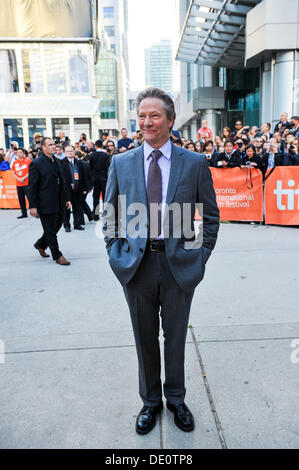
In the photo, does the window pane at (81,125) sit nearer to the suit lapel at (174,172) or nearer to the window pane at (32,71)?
the window pane at (32,71)

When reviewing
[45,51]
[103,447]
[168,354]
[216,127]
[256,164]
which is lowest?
[103,447]

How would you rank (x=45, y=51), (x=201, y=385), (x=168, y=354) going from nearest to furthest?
(x=168, y=354) < (x=201, y=385) < (x=45, y=51)

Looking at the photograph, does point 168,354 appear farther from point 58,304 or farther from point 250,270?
point 250,270

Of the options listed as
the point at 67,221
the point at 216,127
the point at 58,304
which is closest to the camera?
the point at 58,304

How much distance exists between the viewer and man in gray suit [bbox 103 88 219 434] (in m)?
2.23

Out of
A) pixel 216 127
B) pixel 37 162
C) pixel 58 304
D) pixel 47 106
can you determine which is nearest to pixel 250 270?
pixel 58 304

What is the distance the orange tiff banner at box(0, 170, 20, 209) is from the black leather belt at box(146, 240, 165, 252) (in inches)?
427

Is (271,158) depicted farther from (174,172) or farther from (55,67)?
(55,67)

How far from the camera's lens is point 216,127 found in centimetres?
2872

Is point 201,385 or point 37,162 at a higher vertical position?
point 37,162

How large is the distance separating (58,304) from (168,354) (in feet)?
7.57

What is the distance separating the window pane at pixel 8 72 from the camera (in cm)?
2347

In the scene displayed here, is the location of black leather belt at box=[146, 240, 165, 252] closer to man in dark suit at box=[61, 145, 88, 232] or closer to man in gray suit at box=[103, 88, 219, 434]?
man in gray suit at box=[103, 88, 219, 434]

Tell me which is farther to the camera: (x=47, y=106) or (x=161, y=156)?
(x=47, y=106)
